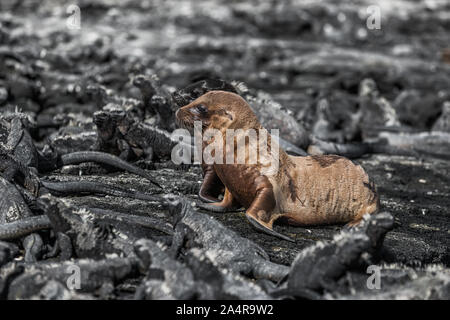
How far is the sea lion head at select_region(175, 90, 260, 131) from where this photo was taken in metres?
4.92

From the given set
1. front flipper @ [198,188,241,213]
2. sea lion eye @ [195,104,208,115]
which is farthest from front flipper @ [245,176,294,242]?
sea lion eye @ [195,104,208,115]

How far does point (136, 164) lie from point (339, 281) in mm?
3734

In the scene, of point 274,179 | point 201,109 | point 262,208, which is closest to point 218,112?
point 201,109

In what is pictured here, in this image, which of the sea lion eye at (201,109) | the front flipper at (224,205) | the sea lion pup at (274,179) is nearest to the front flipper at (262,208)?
the sea lion pup at (274,179)

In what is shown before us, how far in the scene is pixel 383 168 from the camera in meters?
8.15

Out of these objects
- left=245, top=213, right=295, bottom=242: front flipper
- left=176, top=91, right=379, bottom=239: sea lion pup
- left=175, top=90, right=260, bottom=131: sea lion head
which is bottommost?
left=245, top=213, right=295, bottom=242: front flipper

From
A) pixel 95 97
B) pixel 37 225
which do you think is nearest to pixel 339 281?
pixel 37 225

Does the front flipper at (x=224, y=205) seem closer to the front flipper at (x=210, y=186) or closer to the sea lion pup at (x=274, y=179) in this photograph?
the sea lion pup at (x=274, y=179)

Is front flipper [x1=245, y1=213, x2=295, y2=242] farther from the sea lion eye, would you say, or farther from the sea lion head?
the sea lion eye

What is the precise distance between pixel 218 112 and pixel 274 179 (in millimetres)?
768

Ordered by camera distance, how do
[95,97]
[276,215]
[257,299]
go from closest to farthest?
[257,299], [276,215], [95,97]

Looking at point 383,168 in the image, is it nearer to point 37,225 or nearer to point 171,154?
point 171,154

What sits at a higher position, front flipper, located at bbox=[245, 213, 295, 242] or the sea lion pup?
the sea lion pup

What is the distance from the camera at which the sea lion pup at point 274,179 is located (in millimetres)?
4918
